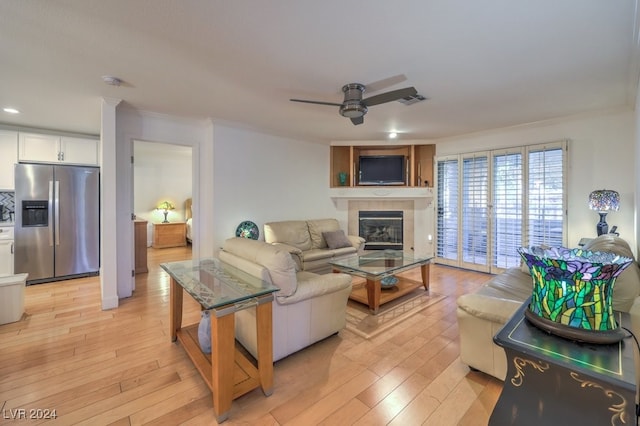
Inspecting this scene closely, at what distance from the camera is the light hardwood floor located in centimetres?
166

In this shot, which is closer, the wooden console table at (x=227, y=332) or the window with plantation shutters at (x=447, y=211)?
the wooden console table at (x=227, y=332)

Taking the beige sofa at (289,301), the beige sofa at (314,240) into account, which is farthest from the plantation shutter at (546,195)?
the beige sofa at (289,301)

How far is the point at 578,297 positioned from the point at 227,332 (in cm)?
163

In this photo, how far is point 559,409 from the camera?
101cm

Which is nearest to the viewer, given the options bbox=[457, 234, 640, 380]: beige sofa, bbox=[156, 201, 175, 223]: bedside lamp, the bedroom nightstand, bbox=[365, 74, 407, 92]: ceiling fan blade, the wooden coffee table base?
bbox=[457, 234, 640, 380]: beige sofa

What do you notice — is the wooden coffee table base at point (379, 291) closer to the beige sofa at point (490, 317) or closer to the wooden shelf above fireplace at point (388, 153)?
the beige sofa at point (490, 317)

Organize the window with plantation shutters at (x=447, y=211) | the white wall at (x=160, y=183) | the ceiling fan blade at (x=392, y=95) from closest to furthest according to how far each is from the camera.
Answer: the ceiling fan blade at (x=392, y=95), the window with plantation shutters at (x=447, y=211), the white wall at (x=160, y=183)

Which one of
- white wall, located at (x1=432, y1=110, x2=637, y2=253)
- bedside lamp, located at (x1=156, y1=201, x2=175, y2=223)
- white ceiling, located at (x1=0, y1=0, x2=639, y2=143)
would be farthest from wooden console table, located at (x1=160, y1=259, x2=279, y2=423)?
bedside lamp, located at (x1=156, y1=201, x2=175, y2=223)

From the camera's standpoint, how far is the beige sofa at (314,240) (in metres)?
4.38

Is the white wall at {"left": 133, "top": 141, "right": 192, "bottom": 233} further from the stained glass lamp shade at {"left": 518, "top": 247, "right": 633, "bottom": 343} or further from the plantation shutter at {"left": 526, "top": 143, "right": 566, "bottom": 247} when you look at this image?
the stained glass lamp shade at {"left": 518, "top": 247, "right": 633, "bottom": 343}

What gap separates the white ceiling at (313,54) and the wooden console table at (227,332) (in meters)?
1.75

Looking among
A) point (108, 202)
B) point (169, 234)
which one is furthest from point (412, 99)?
point (169, 234)

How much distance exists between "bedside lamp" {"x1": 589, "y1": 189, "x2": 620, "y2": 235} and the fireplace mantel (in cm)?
230

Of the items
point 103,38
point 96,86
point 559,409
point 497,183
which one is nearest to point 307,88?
point 103,38
